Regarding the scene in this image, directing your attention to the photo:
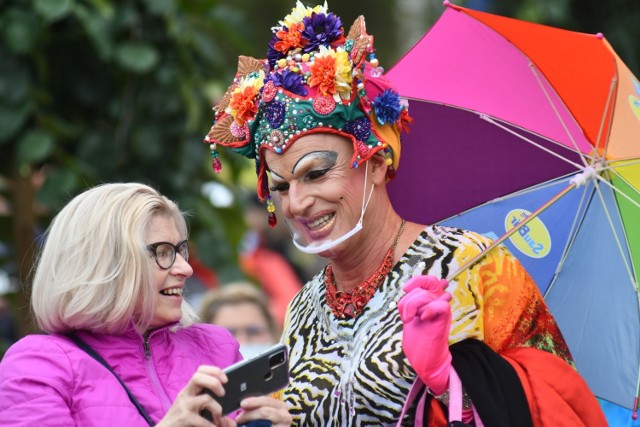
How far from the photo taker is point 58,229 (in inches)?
136

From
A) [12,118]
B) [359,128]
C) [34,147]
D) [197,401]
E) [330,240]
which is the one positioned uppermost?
[12,118]

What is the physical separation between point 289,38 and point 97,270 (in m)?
0.93

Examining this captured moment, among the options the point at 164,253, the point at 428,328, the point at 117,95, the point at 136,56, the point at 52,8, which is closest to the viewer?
the point at 428,328

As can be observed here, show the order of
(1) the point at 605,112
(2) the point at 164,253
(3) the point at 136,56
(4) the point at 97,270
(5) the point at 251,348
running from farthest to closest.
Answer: (3) the point at 136,56 → (5) the point at 251,348 → (1) the point at 605,112 → (2) the point at 164,253 → (4) the point at 97,270

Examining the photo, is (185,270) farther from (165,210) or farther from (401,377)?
(401,377)

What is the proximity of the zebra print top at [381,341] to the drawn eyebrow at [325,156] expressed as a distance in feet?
1.21

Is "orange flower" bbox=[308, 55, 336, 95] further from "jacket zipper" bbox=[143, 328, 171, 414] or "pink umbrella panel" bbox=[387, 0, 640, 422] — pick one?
"jacket zipper" bbox=[143, 328, 171, 414]

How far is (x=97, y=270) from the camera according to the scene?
3385 millimetres

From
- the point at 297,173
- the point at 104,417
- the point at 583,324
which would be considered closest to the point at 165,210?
the point at 297,173

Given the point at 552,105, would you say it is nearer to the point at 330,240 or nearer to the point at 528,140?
the point at 528,140

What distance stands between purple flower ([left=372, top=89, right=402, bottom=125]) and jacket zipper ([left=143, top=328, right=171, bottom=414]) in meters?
0.93

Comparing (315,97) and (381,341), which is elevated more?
(315,97)

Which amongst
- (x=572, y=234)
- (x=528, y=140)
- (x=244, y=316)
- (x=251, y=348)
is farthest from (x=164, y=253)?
(x=244, y=316)

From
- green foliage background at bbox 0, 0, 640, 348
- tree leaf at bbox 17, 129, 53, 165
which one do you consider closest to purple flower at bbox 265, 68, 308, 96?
green foliage background at bbox 0, 0, 640, 348
